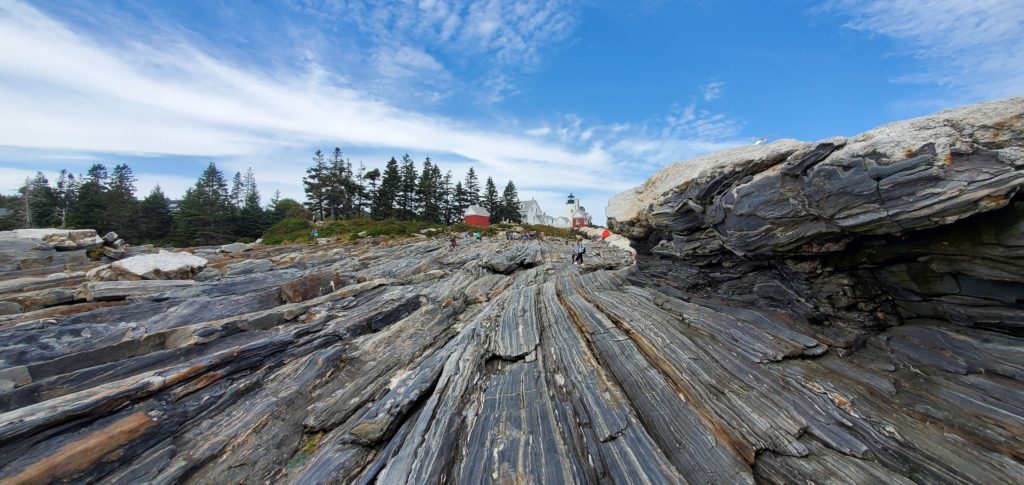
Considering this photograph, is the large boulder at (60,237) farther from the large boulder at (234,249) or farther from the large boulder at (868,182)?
the large boulder at (868,182)

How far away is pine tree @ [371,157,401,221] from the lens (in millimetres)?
74188

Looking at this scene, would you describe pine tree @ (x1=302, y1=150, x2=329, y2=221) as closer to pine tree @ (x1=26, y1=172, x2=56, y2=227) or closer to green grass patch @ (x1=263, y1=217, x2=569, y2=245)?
green grass patch @ (x1=263, y1=217, x2=569, y2=245)

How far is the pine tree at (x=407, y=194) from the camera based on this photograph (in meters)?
78.1

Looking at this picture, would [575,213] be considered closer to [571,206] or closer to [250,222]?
[571,206]

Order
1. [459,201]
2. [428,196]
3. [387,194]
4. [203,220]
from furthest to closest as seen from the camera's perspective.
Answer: [459,201], [428,196], [387,194], [203,220]

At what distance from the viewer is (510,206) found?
94.0 metres

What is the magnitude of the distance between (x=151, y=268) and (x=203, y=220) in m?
65.6

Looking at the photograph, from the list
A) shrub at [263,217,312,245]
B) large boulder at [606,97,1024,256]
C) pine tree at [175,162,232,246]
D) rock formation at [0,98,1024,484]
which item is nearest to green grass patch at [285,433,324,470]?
rock formation at [0,98,1024,484]

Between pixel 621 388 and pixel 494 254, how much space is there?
80.1ft

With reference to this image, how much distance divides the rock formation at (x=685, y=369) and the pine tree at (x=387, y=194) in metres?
63.1

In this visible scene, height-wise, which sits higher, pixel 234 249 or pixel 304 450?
pixel 304 450

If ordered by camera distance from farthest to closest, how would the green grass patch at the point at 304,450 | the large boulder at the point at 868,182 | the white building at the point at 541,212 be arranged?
1. the white building at the point at 541,212
2. the green grass patch at the point at 304,450
3. the large boulder at the point at 868,182

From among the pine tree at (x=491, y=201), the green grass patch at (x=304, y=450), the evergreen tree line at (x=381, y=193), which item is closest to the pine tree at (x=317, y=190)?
the evergreen tree line at (x=381, y=193)

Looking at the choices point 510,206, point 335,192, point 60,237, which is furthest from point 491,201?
point 60,237
